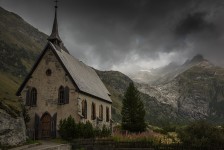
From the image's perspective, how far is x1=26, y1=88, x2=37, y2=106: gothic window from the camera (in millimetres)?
40812

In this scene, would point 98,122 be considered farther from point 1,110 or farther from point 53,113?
point 1,110

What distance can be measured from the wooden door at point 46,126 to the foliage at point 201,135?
717 inches

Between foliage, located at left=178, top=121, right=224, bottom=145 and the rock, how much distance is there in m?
15.6

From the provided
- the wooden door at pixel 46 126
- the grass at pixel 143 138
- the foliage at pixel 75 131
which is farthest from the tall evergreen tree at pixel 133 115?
the wooden door at pixel 46 126

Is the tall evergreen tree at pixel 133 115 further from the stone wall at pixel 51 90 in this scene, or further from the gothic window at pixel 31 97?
the gothic window at pixel 31 97

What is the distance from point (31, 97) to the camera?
4122 cm

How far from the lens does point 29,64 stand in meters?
196

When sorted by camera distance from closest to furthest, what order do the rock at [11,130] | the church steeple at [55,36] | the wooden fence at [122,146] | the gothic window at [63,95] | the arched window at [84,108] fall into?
1. the rock at [11,130]
2. the wooden fence at [122,146]
3. the gothic window at [63,95]
4. the arched window at [84,108]
5. the church steeple at [55,36]

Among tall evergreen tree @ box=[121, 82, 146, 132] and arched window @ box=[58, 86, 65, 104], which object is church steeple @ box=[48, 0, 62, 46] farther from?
tall evergreen tree @ box=[121, 82, 146, 132]

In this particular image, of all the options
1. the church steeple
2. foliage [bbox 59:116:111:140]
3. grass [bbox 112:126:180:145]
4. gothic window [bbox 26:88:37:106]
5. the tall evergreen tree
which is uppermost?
the church steeple

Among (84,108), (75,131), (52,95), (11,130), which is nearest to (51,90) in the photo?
(52,95)

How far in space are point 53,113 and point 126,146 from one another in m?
13.8

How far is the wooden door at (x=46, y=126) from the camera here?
38.8 m

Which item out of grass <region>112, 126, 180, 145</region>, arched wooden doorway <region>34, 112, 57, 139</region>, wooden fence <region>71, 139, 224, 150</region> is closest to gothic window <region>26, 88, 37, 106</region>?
arched wooden doorway <region>34, 112, 57, 139</region>
